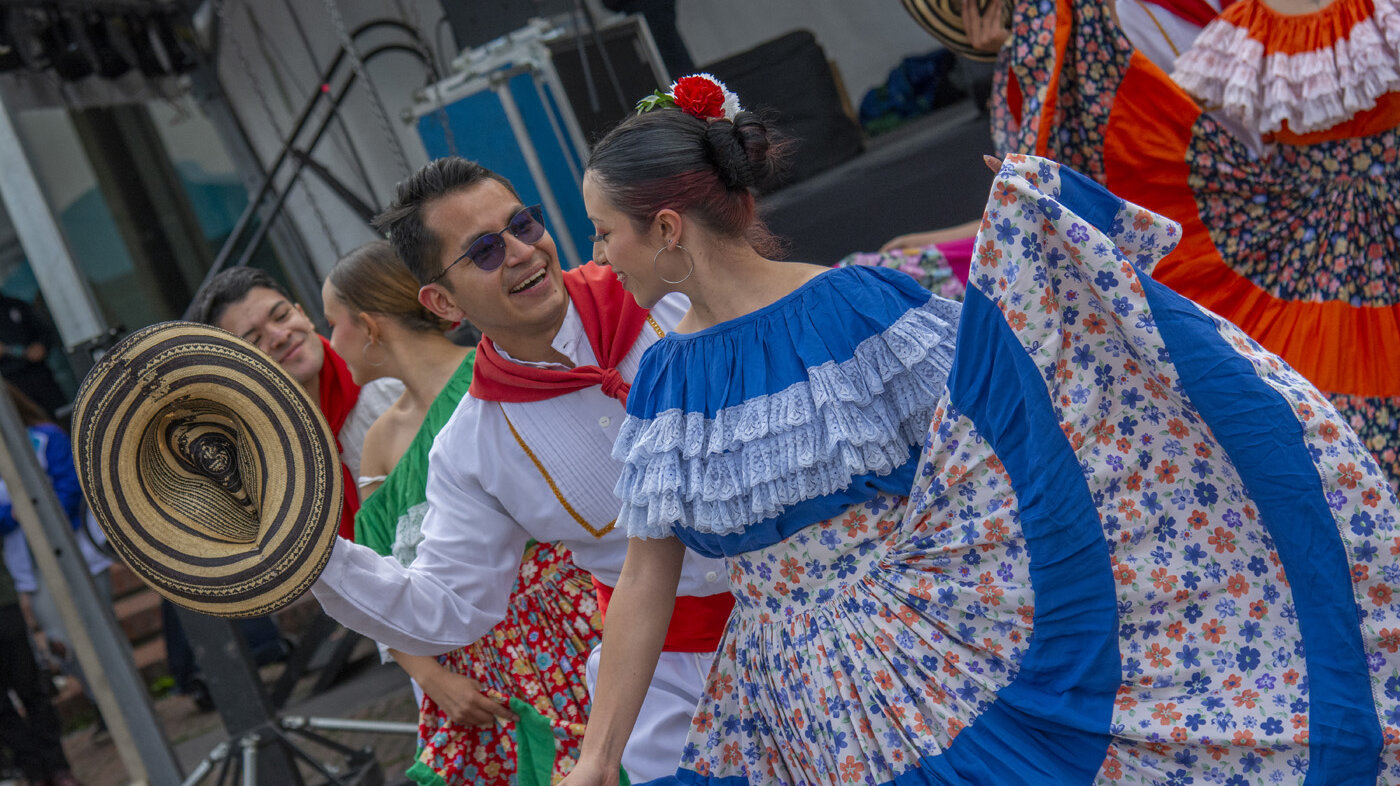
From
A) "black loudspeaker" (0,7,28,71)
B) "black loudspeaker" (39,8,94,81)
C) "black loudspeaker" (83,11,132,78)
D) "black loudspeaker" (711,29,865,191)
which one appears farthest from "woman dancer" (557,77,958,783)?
"black loudspeaker" (83,11,132,78)

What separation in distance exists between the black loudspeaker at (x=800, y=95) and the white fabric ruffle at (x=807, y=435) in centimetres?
413

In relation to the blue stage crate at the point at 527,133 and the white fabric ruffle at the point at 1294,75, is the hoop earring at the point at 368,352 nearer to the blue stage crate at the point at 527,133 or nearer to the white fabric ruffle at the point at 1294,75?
the blue stage crate at the point at 527,133

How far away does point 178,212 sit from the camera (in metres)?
8.91

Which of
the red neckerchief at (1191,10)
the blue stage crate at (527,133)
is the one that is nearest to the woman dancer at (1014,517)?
the red neckerchief at (1191,10)

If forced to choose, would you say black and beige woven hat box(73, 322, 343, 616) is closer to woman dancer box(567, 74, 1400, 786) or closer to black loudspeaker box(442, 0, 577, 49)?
woman dancer box(567, 74, 1400, 786)

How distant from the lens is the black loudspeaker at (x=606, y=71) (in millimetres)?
5406

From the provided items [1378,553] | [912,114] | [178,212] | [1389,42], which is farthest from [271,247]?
[1378,553]

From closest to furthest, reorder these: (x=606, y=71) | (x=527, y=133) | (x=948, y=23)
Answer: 1. (x=948, y=23)
2. (x=527, y=133)
3. (x=606, y=71)

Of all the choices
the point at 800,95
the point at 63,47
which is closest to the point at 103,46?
the point at 63,47

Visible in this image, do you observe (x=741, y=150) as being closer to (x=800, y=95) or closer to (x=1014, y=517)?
(x=1014, y=517)

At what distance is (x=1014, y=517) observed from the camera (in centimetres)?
169

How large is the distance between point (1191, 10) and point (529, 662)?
7.91ft

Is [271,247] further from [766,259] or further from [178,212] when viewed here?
[766,259]

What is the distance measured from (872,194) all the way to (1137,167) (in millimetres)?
2071
